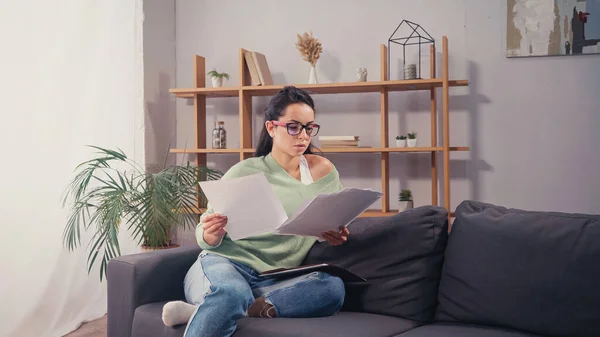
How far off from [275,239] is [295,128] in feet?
1.34

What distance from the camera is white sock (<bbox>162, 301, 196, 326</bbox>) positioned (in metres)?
2.11

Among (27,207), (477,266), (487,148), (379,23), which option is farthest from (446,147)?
(27,207)

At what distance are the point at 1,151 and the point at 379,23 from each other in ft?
7.58

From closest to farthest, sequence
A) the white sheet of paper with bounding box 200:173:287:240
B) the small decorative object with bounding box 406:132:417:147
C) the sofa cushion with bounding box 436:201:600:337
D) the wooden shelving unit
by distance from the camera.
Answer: the sofa cushion with bounding box 436:201:600:337, the white sheet of paper with bounding box 200:173:287:240, the wooden shelving unit, the small decorative object with bounding box 406:132:417:147

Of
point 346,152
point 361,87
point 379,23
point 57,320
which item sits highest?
point 379,23

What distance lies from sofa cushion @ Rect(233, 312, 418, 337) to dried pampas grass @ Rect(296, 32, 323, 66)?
2.22 metres

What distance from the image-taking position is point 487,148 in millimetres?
4082

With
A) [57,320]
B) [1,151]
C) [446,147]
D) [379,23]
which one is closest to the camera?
[1,151]

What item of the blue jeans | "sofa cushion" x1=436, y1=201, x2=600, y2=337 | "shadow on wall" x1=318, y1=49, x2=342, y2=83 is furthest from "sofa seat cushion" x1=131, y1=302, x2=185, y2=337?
"shadow on wall" x1=318, y1=49, x2=342, y2=83

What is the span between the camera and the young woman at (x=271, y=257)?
206 centimetres

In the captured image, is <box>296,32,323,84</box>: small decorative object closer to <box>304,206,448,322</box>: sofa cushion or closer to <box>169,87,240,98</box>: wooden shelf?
<box>169,87,240,98</box>: wooden shelf

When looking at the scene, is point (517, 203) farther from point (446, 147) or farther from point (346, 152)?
point (346, 152)

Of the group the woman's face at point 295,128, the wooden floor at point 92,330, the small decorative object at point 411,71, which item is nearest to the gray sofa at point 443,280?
the woman's face at point 295,128

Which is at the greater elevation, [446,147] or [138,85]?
[138,85]
